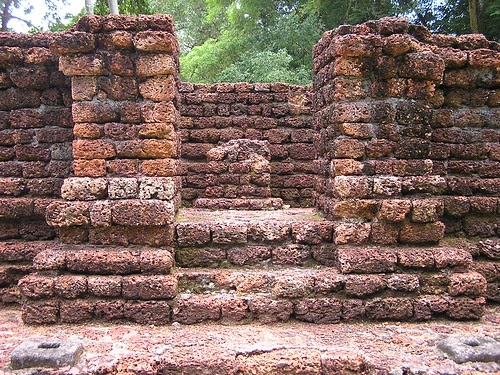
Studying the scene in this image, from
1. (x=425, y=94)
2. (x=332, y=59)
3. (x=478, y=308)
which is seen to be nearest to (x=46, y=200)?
(x=332, y=59)

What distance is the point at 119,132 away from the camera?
384cm

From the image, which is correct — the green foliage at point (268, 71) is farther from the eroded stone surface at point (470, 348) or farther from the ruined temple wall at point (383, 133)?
the eroded stone surface at point (470, 348)

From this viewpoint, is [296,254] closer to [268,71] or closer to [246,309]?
[246,309]

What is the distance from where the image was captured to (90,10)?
10.4 metres

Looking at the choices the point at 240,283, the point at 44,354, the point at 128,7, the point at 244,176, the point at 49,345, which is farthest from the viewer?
the point at 128,7

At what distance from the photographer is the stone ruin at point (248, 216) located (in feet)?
12.1

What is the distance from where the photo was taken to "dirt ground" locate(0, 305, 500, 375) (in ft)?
9.87

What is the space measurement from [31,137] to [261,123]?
11.7 ft

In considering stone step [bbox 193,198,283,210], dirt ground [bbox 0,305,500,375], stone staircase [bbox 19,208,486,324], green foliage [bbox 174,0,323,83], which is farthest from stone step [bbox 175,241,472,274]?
green foliage [bbox 174,0,323,83]

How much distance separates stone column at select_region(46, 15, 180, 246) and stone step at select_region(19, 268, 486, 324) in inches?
15.7

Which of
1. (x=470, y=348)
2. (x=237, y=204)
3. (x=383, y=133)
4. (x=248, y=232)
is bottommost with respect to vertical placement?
(x=470, y=348)

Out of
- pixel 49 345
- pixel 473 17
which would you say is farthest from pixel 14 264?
pixel 473 17

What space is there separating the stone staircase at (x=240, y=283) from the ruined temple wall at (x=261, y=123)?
10.2 ft

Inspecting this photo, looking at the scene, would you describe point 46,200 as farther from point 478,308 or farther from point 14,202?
point 478,308
